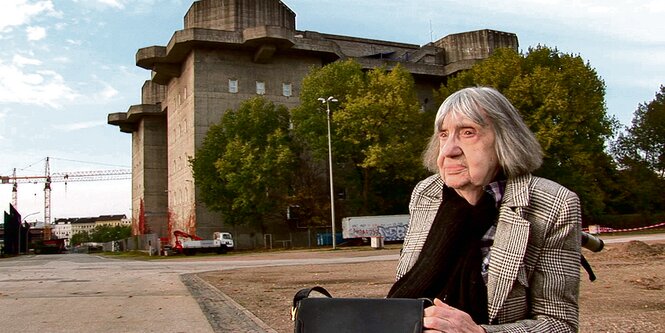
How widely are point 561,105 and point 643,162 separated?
68.5ft

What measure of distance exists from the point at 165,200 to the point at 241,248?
25230 mm

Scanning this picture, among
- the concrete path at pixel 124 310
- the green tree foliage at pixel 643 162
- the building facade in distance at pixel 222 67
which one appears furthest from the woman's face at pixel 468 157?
the green tree foliage at pixel 643 162

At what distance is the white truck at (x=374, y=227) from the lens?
45344mm

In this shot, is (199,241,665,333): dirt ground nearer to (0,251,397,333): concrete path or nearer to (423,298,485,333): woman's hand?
(0,251,397,333): concrete path

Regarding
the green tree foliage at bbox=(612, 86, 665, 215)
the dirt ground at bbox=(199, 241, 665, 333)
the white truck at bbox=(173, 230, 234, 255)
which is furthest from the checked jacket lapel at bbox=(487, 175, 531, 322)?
the green tree foliage at bbox=(612, 86, 665, 215)

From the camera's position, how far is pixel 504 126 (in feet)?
7.37

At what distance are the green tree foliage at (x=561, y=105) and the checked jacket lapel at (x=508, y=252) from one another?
134ft

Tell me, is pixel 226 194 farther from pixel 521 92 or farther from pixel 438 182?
pixel 438 182

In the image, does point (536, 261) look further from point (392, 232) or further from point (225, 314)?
point (392, 232)

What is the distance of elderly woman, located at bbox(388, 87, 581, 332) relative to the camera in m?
2.08

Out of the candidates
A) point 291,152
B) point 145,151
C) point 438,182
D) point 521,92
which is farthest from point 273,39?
point 438,182

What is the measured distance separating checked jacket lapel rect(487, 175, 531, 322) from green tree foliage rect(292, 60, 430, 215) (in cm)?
4129

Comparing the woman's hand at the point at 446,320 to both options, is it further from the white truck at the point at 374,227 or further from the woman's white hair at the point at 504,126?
the white truck at the point at 374,227

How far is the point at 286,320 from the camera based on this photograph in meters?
8.62
